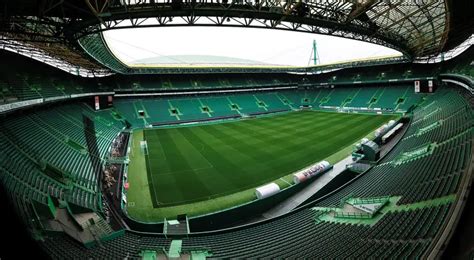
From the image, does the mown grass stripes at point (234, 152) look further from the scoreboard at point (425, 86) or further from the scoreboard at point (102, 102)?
the scoreboard at point (425, 86)

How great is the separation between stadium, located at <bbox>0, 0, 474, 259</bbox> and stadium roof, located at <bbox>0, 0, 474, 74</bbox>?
115mm

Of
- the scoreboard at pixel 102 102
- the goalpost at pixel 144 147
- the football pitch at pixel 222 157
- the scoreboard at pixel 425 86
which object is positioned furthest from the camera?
the scoreboard at pixel 425 86

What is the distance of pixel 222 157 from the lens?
24.6m

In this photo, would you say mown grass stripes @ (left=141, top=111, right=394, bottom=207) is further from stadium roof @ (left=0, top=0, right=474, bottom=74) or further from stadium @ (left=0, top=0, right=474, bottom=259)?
stadium roof @ (left=0, top=0, right=474, bottom=74)

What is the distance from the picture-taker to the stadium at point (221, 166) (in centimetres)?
901

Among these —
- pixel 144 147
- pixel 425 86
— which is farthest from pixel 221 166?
pixel 425 86

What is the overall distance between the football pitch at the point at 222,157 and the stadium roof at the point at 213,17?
10774 mm

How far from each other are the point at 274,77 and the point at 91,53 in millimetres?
46665

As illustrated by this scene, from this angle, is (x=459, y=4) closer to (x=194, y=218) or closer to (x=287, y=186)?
(x=287, y=186)

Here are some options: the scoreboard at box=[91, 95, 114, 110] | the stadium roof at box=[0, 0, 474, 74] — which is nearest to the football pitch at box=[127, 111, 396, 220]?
the scoreboard at box=[91, 95, 114, 110]

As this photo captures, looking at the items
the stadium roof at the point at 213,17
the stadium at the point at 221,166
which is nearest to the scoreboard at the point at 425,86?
the stadium at the point at 221,166

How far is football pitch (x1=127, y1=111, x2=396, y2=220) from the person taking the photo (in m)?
17.1

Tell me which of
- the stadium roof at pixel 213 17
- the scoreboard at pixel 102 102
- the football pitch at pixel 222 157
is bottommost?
the football pitch at pixel 222 157

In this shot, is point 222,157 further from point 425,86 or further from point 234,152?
point 425,86
